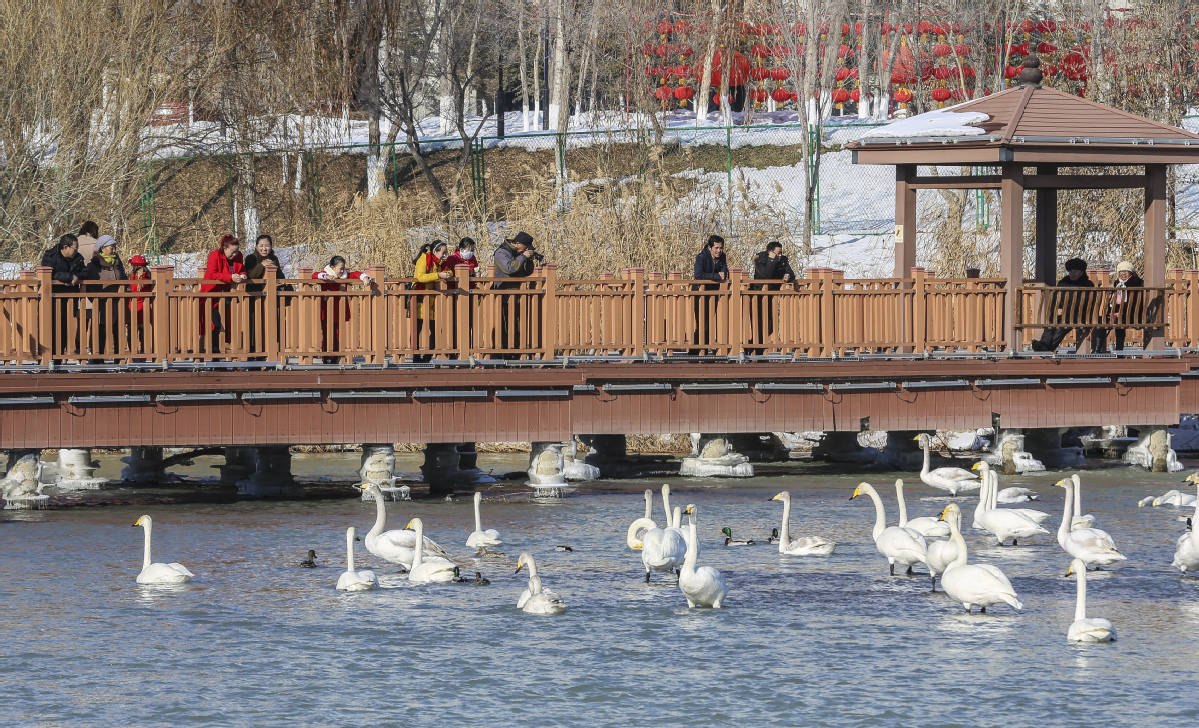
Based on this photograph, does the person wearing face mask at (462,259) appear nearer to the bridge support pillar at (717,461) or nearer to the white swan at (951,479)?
the bridge support pillar at (717,461)

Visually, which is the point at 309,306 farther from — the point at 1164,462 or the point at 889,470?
the point at 1164,462

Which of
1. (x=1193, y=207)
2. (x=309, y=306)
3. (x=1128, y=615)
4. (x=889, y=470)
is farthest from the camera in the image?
(x=1193, y=207)

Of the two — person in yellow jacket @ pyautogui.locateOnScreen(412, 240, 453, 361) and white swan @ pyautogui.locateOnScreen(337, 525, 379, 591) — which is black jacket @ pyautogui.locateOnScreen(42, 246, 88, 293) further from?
white swan @ pyautogui.locateOnScreen(337, 525, 379, 591)

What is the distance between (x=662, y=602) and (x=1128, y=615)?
3.82 metres

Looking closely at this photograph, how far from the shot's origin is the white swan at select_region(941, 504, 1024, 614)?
552 inches

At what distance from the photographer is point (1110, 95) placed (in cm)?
3944

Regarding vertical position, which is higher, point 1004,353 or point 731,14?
point 731,14

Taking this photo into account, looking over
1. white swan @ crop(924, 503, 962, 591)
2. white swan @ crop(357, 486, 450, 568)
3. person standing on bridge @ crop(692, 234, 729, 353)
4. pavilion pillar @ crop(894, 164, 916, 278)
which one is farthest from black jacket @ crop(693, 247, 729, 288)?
white swan @ crop(924, 503, 962, 591)

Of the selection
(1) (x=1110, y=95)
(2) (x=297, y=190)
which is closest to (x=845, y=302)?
(1) (x=1110, y=95)

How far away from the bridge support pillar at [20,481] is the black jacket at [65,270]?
1.91m

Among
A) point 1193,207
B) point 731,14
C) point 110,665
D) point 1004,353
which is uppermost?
point 731,14

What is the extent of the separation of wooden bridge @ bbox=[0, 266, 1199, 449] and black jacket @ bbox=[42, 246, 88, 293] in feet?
0.97

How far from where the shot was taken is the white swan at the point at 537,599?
14.4 meters

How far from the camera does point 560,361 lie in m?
21.5
